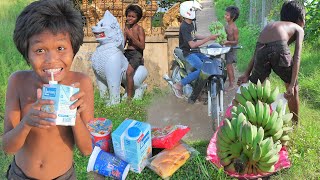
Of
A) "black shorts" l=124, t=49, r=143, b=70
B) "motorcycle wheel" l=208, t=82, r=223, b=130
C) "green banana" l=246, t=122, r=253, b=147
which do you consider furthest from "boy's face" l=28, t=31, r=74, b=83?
"black shorts" l=124, t=49, r=143, b=70

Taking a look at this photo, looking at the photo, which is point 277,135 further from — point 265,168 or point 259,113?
point 265,168

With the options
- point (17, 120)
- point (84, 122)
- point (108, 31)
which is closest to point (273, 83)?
point (108, 31)

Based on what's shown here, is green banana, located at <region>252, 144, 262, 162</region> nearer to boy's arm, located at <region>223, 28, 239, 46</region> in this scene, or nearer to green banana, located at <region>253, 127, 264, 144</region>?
green banana, located at <region>253, 127, 264, 144</region>

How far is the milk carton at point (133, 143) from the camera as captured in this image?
3676 mm

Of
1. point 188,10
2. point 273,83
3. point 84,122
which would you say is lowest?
point 273,83

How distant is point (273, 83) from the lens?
6531 mm

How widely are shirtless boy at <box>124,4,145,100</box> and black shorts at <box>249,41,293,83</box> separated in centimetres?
188

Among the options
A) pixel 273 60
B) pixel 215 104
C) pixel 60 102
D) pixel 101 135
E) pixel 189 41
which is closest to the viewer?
pixel 60 102

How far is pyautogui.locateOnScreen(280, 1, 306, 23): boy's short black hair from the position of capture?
4.55m

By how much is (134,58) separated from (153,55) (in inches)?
30.7

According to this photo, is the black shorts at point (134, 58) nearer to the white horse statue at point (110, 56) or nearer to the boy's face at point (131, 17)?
the white horse statue at point (110, 56)

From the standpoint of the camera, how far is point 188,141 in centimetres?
482

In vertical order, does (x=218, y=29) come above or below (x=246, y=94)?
above

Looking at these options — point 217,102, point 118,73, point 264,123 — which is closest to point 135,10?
point 118,73
